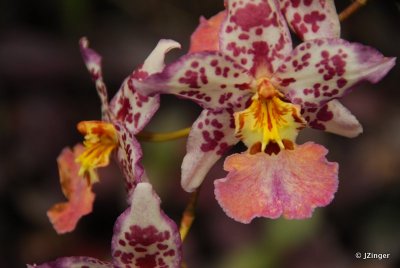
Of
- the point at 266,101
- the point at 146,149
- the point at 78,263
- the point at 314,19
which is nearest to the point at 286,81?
the point at 266,101

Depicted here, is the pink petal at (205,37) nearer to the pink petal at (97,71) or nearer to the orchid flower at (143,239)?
the pink petal at (97,71)

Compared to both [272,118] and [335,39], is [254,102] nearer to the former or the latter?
[272,118]

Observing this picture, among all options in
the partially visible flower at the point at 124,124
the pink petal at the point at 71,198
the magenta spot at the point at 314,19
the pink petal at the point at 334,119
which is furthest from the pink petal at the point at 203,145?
the pink petal at the point at 71,198

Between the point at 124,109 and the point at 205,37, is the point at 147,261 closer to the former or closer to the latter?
the point at 124,109

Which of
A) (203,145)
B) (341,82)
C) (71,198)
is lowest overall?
(71,198)

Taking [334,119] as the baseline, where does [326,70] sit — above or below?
above
